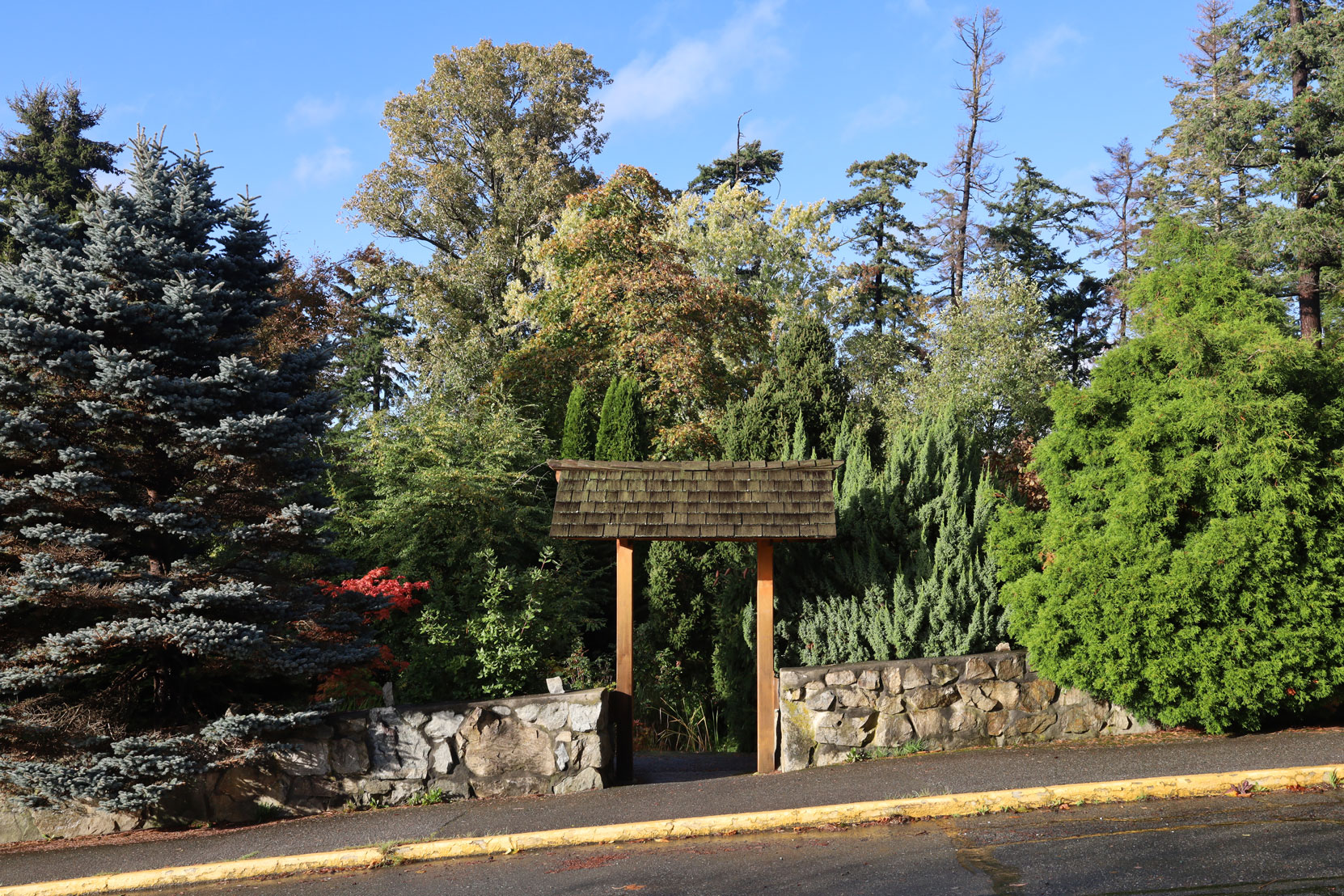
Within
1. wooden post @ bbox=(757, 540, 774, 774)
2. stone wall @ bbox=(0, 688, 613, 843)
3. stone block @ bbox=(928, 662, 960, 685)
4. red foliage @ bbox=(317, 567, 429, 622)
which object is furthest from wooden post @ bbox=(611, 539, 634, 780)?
stone block @ bbox=(928, 662, 960, 685)

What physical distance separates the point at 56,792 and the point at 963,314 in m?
20.9

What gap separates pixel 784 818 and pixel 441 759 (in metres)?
2.93

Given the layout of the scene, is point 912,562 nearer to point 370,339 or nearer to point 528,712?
point 528,712

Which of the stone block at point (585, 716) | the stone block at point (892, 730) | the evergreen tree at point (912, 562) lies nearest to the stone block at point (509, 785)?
the stone block at point (585, 716)

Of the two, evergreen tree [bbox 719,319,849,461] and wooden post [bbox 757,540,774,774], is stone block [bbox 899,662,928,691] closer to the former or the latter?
wooden post [bbox 757,540,774,774]

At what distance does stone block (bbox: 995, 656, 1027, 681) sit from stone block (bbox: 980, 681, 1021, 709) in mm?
48

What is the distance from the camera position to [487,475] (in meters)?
11.2

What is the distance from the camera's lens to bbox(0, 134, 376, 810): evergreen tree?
696 cm

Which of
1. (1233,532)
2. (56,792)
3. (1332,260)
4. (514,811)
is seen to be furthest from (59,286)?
(1332,260)

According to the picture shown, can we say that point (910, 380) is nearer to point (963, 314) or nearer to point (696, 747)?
point (963, 314)

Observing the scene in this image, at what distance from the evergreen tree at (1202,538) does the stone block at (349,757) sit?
5658 mm

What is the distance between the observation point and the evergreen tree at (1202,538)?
752 centimetres

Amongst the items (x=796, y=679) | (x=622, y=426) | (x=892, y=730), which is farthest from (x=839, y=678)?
(x=622, y=426)

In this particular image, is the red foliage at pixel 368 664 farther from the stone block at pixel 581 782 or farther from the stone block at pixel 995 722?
the stone block at pixel 995 722
